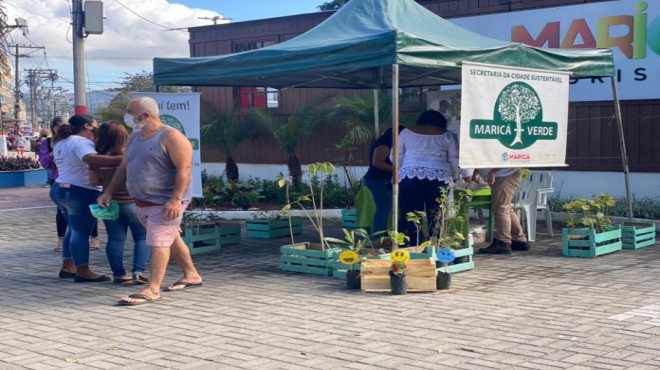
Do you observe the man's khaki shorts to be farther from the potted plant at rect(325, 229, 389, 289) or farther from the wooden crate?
the wooden crate

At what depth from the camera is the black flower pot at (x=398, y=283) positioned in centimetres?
751

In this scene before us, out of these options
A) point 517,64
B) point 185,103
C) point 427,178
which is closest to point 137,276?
point 185,103

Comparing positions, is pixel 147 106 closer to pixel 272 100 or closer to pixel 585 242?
pixel 585 242

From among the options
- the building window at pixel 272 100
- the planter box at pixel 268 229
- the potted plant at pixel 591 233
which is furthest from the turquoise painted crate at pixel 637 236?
the building window at pixel 272 100

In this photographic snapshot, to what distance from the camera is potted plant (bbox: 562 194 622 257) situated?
30.9 ft

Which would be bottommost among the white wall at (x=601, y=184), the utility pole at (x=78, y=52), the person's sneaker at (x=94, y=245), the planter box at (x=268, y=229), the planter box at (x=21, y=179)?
the person's sneaker at (x=94, y=245)

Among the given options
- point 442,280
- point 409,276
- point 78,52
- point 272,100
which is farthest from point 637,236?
point 272,100

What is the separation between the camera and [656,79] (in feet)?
41.7

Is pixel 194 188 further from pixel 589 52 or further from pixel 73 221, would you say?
pixel 589 52

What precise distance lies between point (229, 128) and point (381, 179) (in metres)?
7.91

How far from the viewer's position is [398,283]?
7.52 m

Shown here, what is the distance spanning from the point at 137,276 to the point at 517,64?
4.41 metres

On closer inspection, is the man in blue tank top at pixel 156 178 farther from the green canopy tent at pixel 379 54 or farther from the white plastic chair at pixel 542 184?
the white plastic chair at pixel 542 184

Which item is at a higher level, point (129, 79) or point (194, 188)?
point (129, 79)
